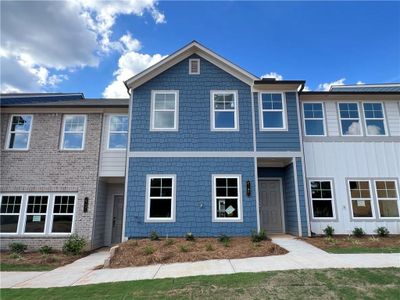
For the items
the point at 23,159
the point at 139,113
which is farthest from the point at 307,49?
the point at 23,159

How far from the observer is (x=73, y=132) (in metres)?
12.2

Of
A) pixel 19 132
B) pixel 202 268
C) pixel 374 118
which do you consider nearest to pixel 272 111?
pixel 374 118

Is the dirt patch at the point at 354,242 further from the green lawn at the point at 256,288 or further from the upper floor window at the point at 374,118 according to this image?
the upper floor window at the point at 374,118

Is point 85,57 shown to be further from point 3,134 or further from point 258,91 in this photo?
point 258,91

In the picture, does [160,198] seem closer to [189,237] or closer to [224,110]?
[189,237]

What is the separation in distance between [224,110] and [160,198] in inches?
191

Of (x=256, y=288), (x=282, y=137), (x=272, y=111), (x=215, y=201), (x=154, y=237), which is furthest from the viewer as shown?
(x=272, y=111)

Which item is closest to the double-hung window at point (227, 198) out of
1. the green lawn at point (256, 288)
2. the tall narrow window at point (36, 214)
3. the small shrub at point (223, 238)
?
the small shrub at point (223, 238)

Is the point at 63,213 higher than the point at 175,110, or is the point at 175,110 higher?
the point at 175,110

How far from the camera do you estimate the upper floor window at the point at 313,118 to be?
469 inches

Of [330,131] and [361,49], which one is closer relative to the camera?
[330,131]

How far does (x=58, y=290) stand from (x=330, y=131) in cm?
1181

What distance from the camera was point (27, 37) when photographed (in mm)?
12070

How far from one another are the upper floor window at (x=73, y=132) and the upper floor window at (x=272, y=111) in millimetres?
8478
